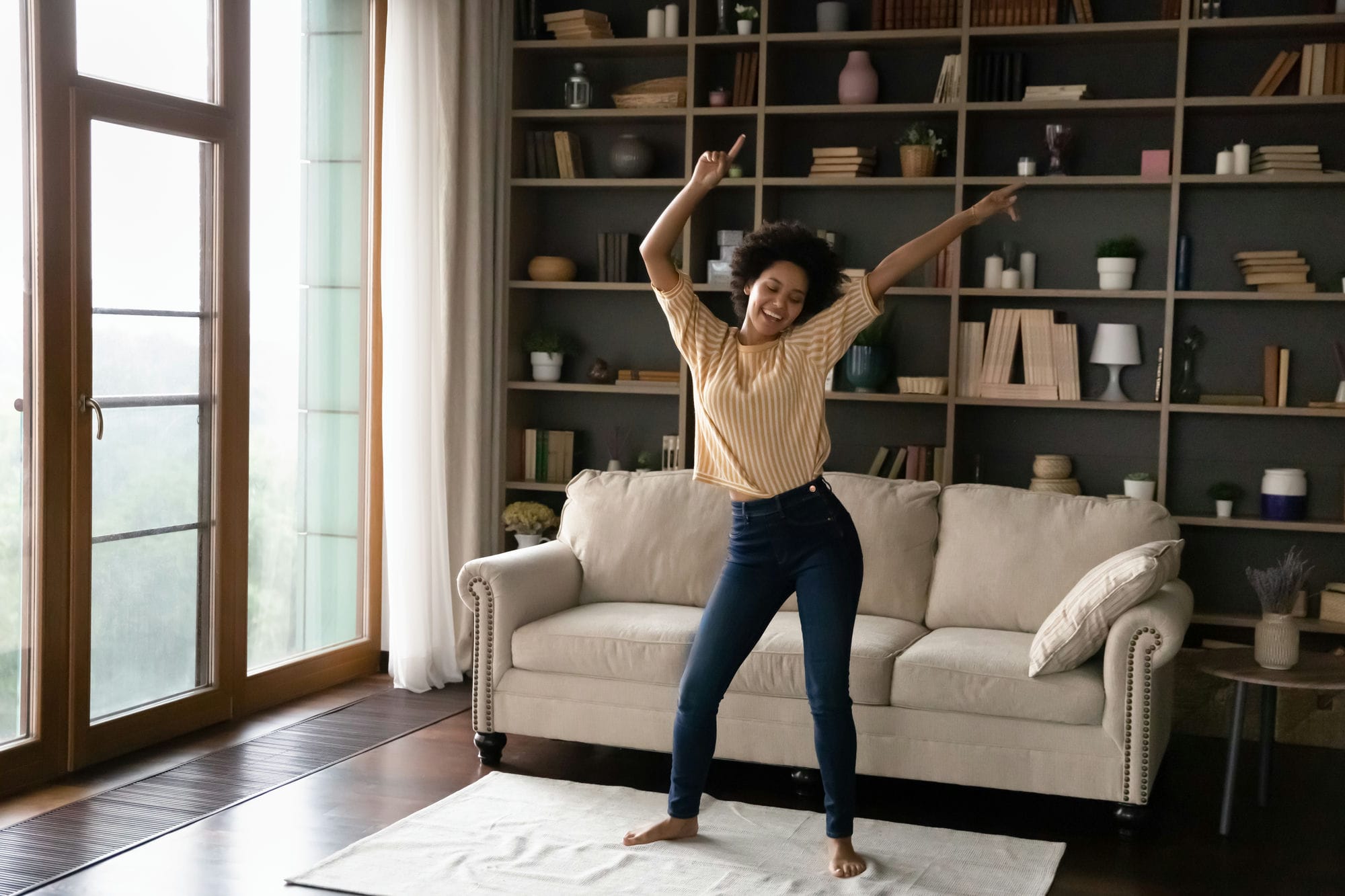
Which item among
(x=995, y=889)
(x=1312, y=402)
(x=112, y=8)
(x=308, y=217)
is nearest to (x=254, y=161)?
(x=308, y=217)

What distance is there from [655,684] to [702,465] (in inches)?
34.2

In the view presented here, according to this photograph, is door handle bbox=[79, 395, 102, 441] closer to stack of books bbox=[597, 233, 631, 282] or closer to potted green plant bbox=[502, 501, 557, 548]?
potted green plant bbox=[502, 501, 557, 548]

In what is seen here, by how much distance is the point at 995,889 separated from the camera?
310 cm

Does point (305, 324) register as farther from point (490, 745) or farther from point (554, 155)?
point (490, 745)

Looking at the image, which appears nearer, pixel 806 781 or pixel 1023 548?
pixel 806 781

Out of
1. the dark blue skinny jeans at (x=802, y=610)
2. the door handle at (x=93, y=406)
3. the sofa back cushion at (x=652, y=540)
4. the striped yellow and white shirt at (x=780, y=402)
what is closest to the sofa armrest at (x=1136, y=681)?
the dark blue skinny jeans at (x=802, y=610)

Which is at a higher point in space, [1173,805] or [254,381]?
[254,381]

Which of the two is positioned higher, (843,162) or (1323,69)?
(1323,69)

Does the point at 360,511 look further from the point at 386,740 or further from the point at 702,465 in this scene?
the point at 702,465

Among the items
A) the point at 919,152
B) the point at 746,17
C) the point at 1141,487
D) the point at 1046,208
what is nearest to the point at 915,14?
the point at 919,152

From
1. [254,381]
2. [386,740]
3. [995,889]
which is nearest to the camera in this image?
[995,889]

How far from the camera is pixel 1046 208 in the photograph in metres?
5.00

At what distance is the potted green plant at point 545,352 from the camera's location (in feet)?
17.5

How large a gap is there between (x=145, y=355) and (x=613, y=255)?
1869 mm
